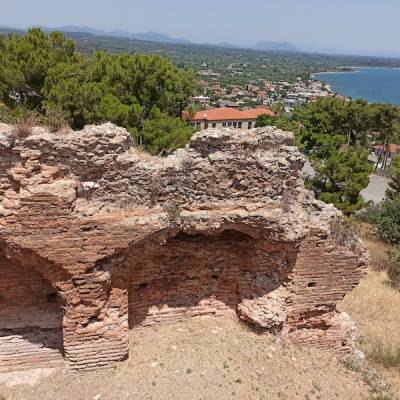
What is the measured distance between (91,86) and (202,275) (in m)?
8.64

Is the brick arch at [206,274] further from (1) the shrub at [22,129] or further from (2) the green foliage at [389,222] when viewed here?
(2) the green foliage at [389,222]

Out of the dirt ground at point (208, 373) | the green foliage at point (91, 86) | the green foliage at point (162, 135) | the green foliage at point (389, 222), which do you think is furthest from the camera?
the green foliage at point (389, 222)

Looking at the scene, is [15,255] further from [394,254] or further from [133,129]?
[394,254]

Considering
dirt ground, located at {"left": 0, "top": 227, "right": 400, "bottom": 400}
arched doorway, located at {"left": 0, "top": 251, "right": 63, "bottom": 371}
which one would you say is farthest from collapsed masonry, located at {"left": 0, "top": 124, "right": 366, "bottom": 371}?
dirt ground, located at {"left": 0, "top": 227, "right": 400, "bottom": 400}

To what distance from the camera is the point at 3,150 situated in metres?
6.18

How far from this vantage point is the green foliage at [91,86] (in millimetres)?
13789

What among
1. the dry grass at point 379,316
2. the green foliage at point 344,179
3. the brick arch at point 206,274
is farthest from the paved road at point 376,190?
the brick arch at point 206,274

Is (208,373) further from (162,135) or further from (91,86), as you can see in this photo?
(91,86)

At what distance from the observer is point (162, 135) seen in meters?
15.2

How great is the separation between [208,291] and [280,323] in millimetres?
1452

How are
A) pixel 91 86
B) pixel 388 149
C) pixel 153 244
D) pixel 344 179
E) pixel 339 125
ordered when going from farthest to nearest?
pixel 388 149
pixel 339 125
pixel 344 179
pixel 91 86
pixel 153 244

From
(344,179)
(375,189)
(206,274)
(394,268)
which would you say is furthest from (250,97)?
(206,274)

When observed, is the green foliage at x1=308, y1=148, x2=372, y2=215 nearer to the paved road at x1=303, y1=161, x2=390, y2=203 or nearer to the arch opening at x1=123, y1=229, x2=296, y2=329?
the paved road at x1=303, y1=161, x2=390, y2=203

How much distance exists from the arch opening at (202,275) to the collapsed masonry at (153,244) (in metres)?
0.02
